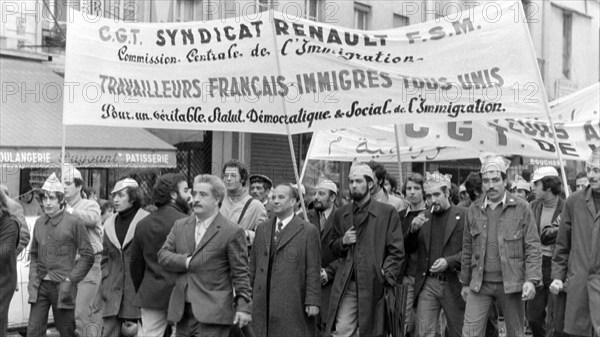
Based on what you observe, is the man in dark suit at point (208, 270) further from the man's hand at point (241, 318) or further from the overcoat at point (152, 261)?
the overcoat at point (152, 261)

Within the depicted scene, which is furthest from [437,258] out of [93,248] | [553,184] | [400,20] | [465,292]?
[400,20]

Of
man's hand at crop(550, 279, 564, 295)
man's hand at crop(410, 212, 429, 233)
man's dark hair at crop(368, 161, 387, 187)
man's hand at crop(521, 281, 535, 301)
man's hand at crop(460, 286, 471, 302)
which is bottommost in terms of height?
man's hand at crop(460, 286, 471, 302)

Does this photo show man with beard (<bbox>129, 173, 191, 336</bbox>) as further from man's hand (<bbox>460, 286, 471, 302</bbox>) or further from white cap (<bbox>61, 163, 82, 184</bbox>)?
man's hand (<bbox>460, 286, 471, 302</bbox>)

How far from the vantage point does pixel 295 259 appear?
31.5 feet

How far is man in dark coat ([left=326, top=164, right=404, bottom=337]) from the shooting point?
1015cm

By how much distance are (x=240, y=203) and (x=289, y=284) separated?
192 centimetres

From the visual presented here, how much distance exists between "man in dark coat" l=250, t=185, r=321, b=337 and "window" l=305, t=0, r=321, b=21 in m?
15.5

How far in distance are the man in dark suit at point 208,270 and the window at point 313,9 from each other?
16306 millimetres

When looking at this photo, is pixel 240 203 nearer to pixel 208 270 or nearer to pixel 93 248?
pixel 93 248

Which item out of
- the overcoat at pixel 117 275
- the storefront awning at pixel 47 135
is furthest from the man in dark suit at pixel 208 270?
the storefront awning at pixel 47 135

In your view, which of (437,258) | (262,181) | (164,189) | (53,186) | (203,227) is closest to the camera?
(203,227)

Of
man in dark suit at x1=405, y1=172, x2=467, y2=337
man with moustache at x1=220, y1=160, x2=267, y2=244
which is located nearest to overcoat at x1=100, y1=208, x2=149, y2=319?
man with moustache at x1=220, y1=160, x2=267, y2=244

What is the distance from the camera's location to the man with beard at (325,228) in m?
10.7

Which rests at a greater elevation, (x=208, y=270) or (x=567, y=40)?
(x=567, y=40)
